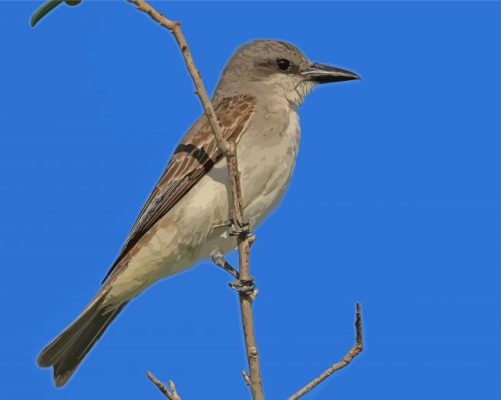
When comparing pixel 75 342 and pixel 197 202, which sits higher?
pixel 197 202

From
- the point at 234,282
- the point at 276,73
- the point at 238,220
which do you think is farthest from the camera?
the point at 276,73

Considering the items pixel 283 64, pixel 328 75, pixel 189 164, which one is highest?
pixel 283 64

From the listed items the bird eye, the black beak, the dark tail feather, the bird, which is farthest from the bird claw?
the bird eye

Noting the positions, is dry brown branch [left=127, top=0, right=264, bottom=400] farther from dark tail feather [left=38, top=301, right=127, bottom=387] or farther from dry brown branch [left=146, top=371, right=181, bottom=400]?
dark tail feather [left=38, top=301, right=127, bottom=387]

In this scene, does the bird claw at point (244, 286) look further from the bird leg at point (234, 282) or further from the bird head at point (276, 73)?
the bird head at point (276, 73)

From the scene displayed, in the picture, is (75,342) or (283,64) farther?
(283,64)

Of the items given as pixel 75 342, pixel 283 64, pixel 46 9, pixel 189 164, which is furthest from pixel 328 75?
pixel 46 9

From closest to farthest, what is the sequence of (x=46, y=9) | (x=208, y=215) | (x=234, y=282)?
(x=46, y=9)
(x=234, y=282)
(x=208, y=215)

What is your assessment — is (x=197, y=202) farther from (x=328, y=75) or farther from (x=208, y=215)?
(x=328, y=75)
